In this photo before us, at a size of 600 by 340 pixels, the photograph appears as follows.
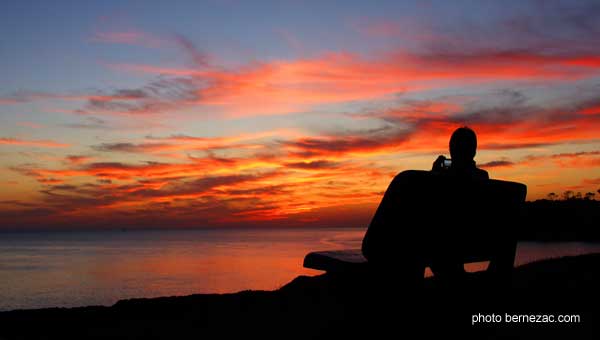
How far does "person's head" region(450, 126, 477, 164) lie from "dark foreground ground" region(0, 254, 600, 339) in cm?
76

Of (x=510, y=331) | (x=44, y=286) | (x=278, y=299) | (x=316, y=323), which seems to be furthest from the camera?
(x=44, y=286)

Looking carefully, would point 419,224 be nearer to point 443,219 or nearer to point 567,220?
point 443,219

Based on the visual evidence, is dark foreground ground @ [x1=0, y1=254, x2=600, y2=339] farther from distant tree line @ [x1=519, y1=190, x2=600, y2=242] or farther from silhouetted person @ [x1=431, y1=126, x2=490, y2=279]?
distant tree line @ [x1=519, y1=190, x2=600, y2=242]

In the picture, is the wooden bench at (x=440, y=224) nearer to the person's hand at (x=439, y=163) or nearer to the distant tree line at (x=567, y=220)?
the person's hand at (x=439, y=163)

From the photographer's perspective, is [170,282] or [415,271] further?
[170,282]

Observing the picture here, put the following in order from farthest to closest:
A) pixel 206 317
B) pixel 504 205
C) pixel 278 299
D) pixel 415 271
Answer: pixel 278 299
pixel 206 317
pixel 504 205
pixel 415 271

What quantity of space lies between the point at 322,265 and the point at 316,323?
183 inches

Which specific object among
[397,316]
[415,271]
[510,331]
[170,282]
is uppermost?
[415,271]

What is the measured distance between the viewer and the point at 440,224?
3.02 m

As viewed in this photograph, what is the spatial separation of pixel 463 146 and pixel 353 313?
131 cm

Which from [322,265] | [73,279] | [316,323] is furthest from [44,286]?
[322,265]

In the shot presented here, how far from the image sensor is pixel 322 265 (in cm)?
351

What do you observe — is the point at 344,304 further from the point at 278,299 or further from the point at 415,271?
the point at 278,299

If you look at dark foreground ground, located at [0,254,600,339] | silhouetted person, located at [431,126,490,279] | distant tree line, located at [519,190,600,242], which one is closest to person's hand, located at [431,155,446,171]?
silhouetted person, located at [431,126,490,279]
